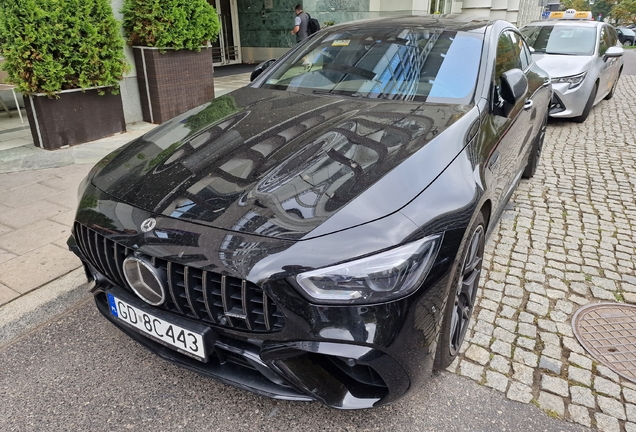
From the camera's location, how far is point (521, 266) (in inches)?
127

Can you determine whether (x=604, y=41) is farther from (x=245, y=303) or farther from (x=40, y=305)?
(x=40, y=305)

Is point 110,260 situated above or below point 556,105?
above

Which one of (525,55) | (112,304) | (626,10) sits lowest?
(112,304)

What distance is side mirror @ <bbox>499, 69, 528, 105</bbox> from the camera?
2.61 metres

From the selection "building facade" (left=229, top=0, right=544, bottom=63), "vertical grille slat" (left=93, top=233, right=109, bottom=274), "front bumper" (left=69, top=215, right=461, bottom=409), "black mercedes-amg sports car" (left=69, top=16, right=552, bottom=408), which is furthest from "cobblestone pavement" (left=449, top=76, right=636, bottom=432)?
"building facade" (left=229, top=0, right=544, bottom=63)

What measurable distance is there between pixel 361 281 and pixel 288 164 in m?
0.70

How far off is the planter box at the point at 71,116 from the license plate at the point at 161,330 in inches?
170

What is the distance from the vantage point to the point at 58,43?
17.0 feet

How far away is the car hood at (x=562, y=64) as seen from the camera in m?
6.90

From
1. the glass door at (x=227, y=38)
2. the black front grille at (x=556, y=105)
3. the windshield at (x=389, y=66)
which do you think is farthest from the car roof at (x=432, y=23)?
the glass door at (x=227, y=38)

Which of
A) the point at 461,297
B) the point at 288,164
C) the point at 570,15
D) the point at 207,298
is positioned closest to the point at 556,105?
the point at 570,15

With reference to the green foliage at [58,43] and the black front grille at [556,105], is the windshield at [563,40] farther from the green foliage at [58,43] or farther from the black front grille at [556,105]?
the green foliage at [58,43]

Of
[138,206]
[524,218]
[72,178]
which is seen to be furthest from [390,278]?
[72,178]

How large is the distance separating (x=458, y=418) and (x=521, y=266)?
5.18 feet
